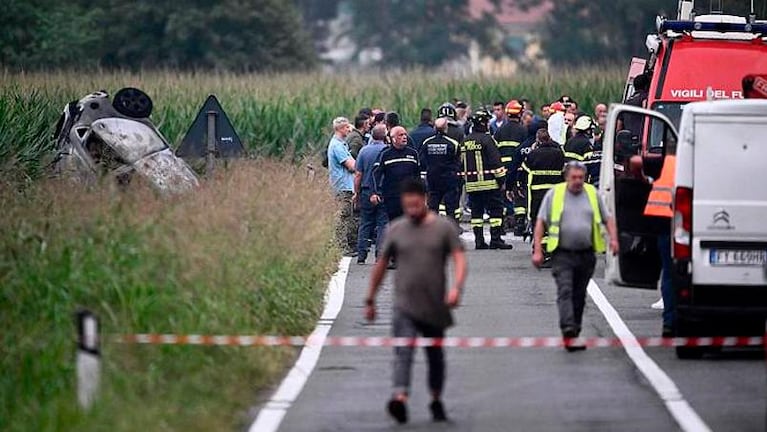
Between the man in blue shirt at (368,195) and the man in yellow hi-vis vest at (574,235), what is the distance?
8314mm

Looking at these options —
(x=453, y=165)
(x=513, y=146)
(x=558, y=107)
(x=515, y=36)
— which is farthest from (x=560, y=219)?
(x=515, y=36)

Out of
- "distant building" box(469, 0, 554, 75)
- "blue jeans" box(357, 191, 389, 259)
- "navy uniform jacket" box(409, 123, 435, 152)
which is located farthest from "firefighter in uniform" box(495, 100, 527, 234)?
"distant building" box(469, 0, 554, 75)

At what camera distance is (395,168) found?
24.6 metres

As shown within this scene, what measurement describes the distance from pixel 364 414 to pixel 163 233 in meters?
3.19

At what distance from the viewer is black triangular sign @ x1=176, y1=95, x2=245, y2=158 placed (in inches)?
999

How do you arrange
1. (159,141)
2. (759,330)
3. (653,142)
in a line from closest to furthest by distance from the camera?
(759,330), (653,142), (159,141)

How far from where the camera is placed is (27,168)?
24812 mm

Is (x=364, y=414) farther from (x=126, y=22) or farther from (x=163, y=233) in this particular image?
(x=126, y=22)

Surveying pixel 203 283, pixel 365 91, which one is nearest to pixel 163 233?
pixel 203 283

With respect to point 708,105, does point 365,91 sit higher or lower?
lower

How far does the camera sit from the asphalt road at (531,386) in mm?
13102

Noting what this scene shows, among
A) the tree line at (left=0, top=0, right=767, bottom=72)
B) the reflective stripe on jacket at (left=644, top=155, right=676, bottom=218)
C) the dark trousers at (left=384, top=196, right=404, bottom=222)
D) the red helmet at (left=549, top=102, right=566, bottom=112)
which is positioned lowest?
the tree line at (left=0, top=0, right=767, bottom=72)

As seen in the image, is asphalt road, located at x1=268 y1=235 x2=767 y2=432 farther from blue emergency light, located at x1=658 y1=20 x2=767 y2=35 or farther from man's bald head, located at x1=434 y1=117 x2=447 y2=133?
man's bald head, located at x1=434 y1=117 x2=447 y2=133

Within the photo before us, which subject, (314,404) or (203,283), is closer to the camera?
Result: (314,404)
